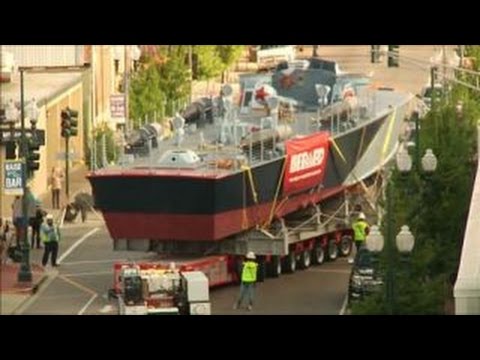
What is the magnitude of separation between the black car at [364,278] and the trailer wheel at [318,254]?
18.9 feet

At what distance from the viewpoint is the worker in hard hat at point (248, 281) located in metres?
34.5

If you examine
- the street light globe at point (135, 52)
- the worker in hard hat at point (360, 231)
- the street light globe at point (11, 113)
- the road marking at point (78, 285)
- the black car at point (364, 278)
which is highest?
the street light globe at point (11, 113)

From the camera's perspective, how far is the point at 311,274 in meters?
39.5

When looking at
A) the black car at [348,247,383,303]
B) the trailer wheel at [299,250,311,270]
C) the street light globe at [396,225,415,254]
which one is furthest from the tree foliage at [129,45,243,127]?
the street light globe at [396,225,415,254]

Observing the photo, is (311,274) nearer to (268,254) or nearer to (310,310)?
(268,254)

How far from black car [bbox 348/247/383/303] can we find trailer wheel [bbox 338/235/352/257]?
656 centimetres

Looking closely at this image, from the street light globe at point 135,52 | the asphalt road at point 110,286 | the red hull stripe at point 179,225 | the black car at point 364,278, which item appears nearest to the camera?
the black car at point 364,278

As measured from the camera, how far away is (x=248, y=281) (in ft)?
114

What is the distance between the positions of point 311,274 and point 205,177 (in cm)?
351

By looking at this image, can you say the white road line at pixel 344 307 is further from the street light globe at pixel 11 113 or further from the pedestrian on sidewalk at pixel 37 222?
the street light globe at pixel 11 113

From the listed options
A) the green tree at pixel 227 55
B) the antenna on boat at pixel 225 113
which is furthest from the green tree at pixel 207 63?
the antenna on boat at pixel 225 113

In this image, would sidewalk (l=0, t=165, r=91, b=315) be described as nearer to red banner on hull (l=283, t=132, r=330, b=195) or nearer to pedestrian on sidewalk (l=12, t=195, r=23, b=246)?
pedestrian on sidewalk (l=12, t=195, r=23, b=246)

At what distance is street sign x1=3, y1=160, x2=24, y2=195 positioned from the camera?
37625 mm
